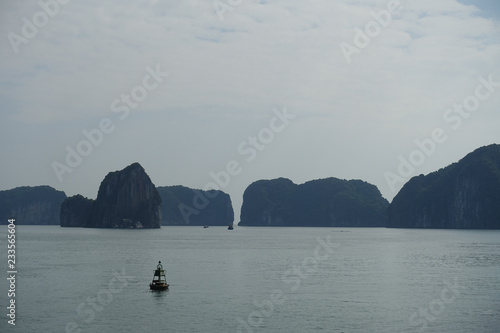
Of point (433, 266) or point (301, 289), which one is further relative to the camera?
point (433, 266)

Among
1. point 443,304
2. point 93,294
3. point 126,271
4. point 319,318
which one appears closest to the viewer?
point 319,318

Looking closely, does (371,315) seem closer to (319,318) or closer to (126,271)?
(319,318)

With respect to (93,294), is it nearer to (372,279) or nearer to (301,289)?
(301,289)

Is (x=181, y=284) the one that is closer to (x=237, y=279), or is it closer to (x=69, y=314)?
(x=237, y=279)

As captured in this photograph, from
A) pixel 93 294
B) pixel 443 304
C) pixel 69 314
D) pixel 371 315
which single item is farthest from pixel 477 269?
pixel 69 314

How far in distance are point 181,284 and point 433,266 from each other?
150 feet

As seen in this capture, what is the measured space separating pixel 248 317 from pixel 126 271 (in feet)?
129

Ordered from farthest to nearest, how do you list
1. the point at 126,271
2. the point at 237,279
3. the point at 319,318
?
the point at 126,271, the point at 237,279, the point at 319,318

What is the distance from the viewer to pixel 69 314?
5075 cm

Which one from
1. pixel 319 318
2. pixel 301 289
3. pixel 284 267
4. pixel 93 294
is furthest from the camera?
pixel 284 267

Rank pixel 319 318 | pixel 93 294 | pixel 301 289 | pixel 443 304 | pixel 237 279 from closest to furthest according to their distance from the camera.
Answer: pixel 319 318 → pixel 443 304 → pixel 93 294 → pixel 301 289 → pixel 237 279

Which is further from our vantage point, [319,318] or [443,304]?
[443,304]

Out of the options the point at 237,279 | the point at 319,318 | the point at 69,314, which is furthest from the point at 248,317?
the point at 237,279

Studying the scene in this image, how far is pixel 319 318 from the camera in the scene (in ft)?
164
